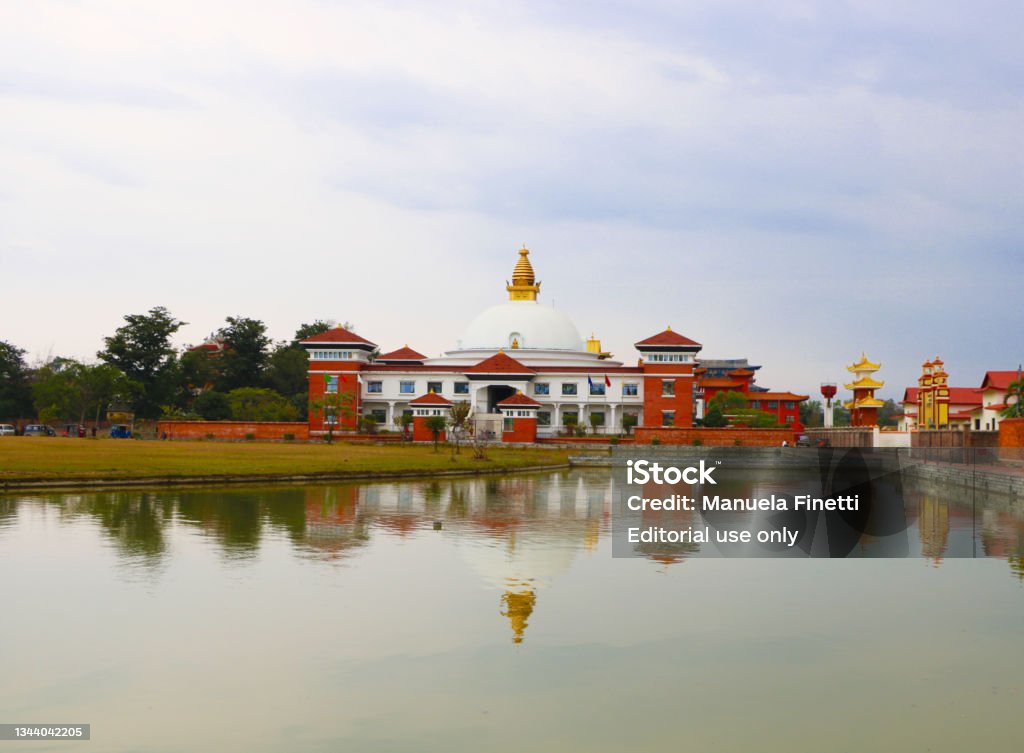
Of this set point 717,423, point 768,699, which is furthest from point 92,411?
point 768,699

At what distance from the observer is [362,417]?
64750 mm

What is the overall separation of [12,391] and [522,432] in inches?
1567

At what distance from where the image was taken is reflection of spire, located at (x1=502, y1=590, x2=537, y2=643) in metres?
11.8

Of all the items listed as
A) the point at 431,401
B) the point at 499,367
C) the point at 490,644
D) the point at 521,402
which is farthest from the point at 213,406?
the point at 490,644

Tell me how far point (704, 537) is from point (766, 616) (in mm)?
7456

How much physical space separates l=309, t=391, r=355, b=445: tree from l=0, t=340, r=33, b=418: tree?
25.9 meters

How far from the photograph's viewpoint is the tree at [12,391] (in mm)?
75500

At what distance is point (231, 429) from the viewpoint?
202 feet

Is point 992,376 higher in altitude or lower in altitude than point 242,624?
higher

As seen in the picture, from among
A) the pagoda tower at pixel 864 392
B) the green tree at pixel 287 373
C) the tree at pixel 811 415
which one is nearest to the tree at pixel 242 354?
the green tree at pixel 287 373

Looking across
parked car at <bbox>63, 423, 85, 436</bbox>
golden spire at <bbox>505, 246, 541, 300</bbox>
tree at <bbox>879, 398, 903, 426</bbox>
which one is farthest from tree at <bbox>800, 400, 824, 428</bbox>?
parked car at <bbox>63, 423, 85, 436</bbox>

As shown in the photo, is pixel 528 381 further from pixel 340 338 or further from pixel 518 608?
pixel 518 608

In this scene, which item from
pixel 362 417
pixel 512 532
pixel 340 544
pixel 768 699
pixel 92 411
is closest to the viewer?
pixel 768 699

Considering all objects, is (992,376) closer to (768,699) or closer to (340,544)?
(340,544)
